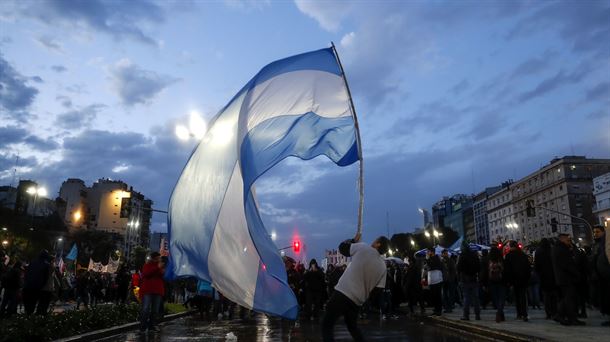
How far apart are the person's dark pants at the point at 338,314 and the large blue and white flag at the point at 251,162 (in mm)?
787

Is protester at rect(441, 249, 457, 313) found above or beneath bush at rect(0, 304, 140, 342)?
above

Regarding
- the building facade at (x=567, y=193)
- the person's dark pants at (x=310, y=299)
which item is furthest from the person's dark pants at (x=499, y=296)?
Answer: the building facade at (x=567, y=193)

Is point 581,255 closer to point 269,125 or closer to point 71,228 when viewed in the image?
point 269,125

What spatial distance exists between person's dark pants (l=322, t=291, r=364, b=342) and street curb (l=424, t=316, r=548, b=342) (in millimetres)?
3968

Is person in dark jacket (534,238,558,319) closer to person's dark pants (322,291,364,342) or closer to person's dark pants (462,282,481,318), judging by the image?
person's dark pants (462,282,481,318)

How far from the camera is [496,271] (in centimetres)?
1298

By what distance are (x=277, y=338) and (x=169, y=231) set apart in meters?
4.64

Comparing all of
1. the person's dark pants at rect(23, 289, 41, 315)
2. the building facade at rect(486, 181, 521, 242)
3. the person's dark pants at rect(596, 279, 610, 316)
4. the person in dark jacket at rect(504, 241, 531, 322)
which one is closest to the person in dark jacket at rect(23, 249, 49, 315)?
the person's dark pants at rect(23, 289, 41, 315)

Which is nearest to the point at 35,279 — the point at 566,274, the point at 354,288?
the point at 354,288

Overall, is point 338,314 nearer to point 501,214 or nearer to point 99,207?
point 99,207

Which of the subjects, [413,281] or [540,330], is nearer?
[540,330]

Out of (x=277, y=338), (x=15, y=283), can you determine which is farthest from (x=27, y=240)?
(x=277, y=338)

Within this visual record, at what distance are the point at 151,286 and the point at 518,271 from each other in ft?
29.5

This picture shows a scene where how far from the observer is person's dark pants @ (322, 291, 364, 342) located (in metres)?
6.56
